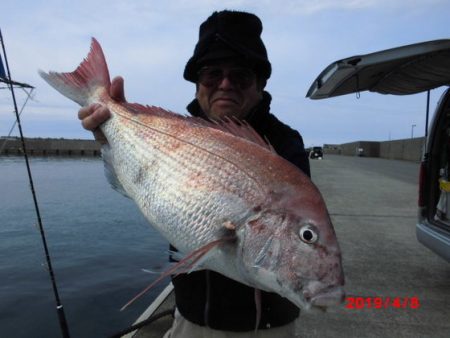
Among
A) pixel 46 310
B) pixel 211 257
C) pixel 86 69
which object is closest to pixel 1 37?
pixel 86 69

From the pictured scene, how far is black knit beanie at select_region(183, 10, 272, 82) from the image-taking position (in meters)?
2.15

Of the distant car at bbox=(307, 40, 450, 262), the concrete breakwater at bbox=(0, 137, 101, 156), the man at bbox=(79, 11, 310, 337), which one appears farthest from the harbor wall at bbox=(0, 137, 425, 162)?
the man at bbox=(79, 11, 310, 337)

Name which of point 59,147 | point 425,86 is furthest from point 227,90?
point 59,147

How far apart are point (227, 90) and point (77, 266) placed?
867 centimetres

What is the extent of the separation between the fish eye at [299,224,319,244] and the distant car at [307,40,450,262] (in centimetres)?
→ 325

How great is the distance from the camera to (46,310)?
7.38 meters

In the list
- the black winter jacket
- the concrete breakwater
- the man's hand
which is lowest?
the concrete breakwater

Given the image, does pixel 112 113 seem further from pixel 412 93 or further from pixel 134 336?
pixel 412 93

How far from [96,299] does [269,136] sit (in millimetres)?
6718

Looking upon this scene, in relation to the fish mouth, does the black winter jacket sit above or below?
below

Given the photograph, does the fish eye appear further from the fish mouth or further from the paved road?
the paved road

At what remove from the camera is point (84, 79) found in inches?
92.8

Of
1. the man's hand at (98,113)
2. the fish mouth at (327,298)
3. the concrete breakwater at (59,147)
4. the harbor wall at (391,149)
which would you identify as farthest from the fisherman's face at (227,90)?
the concrete breakwater at (59,147)
